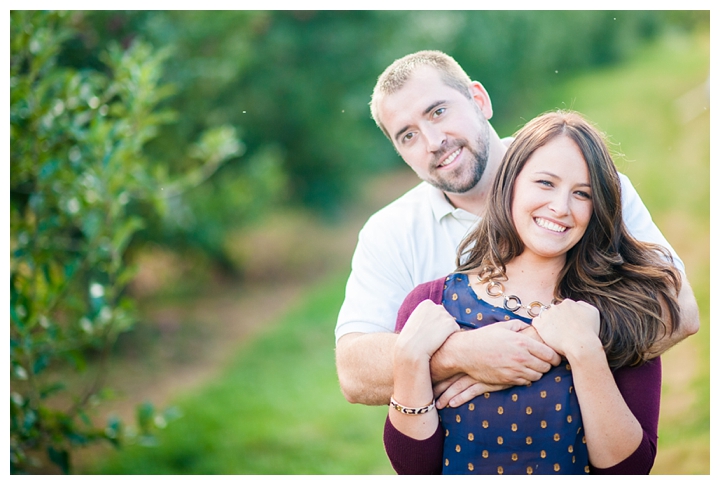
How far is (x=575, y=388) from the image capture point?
5.20ft

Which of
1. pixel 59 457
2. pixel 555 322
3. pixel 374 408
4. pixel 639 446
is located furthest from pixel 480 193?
pixel 374 408

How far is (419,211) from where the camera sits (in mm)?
2066

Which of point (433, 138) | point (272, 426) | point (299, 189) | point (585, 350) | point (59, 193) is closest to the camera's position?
point (585, 350)

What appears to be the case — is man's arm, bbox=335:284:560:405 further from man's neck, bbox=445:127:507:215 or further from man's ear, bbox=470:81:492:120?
man's ear, bbox=470:81:492:120

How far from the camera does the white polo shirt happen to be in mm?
1931

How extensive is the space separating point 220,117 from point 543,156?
16.2 ft

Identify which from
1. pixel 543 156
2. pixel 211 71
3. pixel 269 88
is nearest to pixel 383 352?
pixel 543 156

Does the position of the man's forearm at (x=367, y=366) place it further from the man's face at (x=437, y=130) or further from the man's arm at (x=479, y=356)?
the man's face at (x=437, y=130)

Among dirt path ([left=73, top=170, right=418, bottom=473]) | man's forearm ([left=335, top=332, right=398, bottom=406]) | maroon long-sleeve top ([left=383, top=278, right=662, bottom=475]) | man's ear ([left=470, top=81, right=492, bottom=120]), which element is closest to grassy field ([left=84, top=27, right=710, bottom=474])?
dirt path ([left=73, top=170, right=418, bottom=473])

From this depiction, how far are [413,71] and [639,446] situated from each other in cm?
Result: 110

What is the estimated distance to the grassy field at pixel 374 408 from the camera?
453 centimetres

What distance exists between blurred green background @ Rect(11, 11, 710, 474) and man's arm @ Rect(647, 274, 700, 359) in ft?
5.69

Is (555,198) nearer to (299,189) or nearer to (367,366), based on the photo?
(367,366)

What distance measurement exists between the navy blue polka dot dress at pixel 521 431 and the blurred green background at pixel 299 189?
1972 mm
